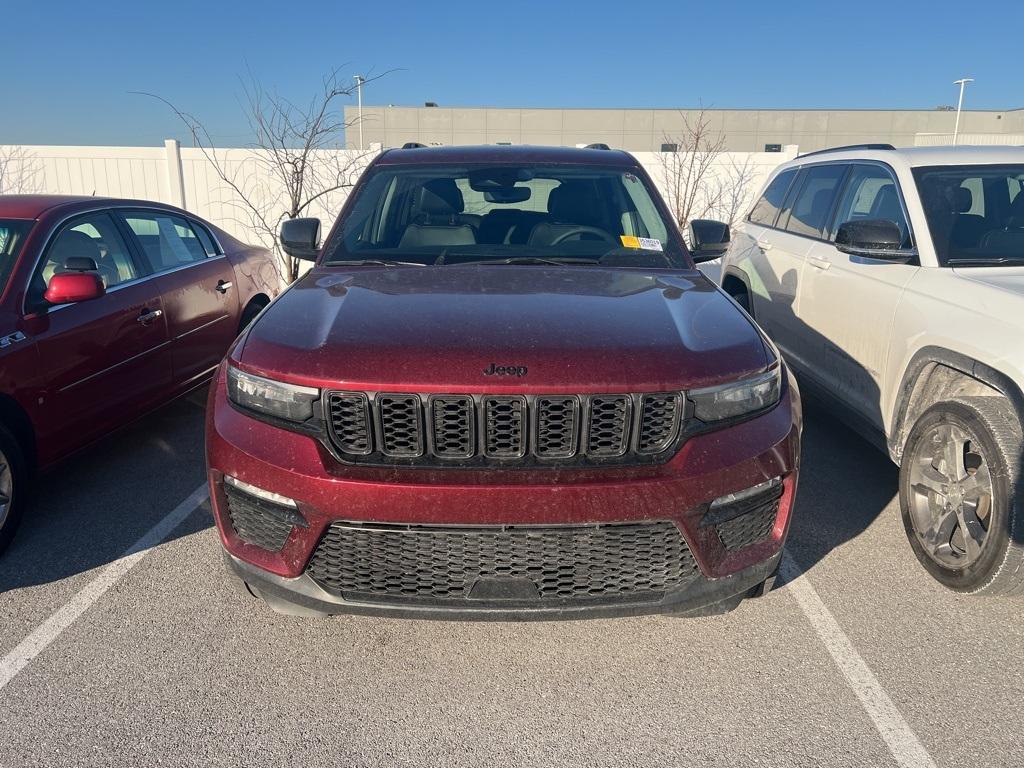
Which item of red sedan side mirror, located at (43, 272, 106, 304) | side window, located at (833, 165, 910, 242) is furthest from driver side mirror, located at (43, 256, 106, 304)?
side window, located at (833, 165, 910, 242)

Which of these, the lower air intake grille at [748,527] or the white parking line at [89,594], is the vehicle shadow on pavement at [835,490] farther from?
the white parking line at [89,594]

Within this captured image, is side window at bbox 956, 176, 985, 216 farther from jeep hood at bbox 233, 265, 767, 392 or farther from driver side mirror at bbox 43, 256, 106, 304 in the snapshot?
driver side mirror at bbox 43, 256, 106, 304

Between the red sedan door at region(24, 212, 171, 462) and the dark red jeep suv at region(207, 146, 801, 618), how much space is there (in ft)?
5.65

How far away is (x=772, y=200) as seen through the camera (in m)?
6.30

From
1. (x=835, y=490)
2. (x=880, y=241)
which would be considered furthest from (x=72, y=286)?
(x=835, y=490)

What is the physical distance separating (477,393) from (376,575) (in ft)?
2.16

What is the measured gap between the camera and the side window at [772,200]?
6102 mm

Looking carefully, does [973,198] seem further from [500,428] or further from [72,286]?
[72,286]

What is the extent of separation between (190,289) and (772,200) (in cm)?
465

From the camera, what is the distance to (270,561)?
2.41 metres

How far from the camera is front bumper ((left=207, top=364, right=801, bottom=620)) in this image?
223 cm

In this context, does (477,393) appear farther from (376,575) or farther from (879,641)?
(879,641)

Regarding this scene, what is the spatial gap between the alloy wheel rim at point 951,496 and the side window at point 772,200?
125 inches

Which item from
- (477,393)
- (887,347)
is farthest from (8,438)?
(887,347)
